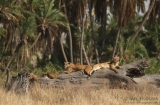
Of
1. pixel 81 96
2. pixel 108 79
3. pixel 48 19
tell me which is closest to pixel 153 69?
pixel 48 19

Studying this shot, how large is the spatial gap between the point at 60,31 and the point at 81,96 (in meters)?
22.6

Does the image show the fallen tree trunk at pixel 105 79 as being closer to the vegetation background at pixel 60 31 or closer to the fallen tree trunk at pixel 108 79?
the fallen tree trunk at pixel 108 79

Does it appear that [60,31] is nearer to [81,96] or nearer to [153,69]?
[153,69]

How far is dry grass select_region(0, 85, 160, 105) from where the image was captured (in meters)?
11.6

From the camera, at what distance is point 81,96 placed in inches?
487

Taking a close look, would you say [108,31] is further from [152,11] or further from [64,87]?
[64,87]

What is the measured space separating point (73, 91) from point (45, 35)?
18.5 metres

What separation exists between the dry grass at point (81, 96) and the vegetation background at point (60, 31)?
1344 cm

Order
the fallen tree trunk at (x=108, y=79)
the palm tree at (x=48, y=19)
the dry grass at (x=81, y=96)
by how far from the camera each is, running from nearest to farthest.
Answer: the dry grass at (x=81, y=96)
the fallen tree trunk at (x=108, y=79)
the palm tree at (x=48, y=19)

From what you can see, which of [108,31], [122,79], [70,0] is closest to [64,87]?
[122,79]

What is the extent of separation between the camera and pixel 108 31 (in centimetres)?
3997

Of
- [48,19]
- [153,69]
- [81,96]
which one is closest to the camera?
[81,96]

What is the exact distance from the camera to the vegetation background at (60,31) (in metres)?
29.2

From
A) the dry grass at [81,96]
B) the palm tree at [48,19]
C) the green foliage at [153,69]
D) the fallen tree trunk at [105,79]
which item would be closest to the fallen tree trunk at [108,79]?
the fallen tree trunk at [105,79]
